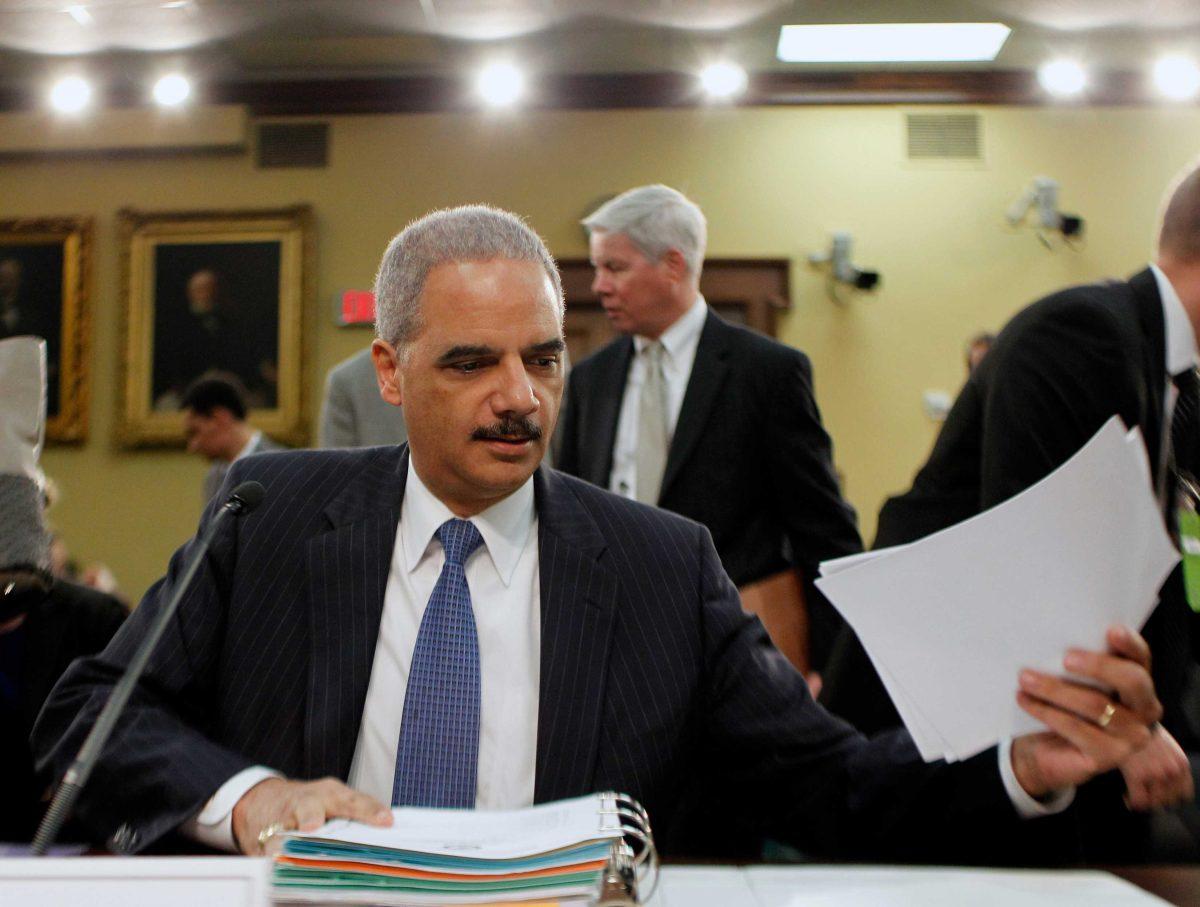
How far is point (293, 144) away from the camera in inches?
255

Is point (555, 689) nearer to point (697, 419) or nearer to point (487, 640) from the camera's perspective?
point (487, 640)

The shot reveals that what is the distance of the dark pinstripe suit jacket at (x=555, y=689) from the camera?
140cm

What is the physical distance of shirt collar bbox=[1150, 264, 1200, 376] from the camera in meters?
1.82

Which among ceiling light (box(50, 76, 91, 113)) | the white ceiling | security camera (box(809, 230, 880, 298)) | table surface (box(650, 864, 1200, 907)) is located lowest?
table surface (box(650, 864, 1200, 907))

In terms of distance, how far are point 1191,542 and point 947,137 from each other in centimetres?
532

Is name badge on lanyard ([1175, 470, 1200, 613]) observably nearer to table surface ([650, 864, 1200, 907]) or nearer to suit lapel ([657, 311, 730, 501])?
table surface ([650, 864, 1200, 907])

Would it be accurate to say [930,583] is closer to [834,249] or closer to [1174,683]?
[1174,683]

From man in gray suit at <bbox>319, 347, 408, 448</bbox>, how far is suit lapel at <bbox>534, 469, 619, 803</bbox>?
1.63 meters

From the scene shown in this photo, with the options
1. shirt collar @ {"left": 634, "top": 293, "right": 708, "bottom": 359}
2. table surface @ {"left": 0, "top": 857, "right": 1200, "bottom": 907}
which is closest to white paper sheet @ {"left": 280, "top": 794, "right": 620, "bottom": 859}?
table surface @ {"left": 0, "top": 857, "right": 1200, "bottom": 907}

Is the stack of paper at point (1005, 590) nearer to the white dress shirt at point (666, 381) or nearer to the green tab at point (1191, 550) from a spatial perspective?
the green tab at point (1191, 550)

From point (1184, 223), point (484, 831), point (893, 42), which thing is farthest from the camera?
point (893, 42)

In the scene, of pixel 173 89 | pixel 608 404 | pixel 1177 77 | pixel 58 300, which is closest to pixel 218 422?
pixel 58 300

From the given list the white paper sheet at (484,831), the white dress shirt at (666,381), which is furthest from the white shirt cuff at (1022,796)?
the white dress shirt at (666,381)

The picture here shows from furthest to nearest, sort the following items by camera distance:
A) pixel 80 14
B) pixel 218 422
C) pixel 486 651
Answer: pixel 80 14 → pixel 218 422 → pixel 486 651
